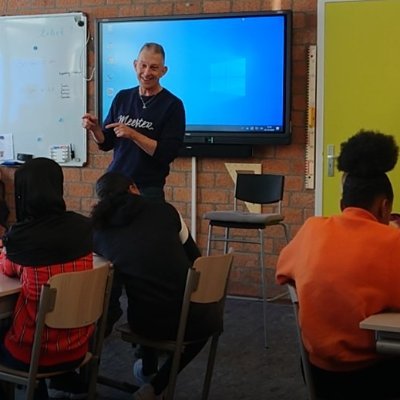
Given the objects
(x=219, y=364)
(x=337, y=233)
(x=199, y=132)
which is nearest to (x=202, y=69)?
(x=199, y=132)

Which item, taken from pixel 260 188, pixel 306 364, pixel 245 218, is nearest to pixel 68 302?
pixel 306 364

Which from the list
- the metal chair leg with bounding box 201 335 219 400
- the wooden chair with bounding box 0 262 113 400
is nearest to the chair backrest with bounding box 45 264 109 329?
the wooden chair with bounding box 0 262 113 400

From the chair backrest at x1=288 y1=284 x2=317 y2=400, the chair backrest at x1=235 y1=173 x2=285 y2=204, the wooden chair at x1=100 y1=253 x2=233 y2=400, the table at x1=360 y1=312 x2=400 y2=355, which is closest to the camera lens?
the table at x1=360 y1=312 x2=400 y2=355

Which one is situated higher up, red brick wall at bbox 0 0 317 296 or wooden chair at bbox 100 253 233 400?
red brick wall at bbox 0 0 317 296

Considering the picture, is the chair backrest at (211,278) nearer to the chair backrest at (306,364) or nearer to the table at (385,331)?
the chair backrest at (306,364)

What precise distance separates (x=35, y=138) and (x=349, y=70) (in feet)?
7.97

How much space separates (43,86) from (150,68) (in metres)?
2.18

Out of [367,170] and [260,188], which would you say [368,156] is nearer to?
[367,170]

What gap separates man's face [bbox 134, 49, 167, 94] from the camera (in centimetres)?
329

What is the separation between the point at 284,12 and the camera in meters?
4.54

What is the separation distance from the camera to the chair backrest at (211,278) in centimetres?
242

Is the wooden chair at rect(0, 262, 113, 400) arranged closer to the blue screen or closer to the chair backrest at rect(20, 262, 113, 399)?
the chair backrest at rect(20, 262, 113, 399)

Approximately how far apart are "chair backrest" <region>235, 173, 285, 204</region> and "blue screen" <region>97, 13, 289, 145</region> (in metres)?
0.37

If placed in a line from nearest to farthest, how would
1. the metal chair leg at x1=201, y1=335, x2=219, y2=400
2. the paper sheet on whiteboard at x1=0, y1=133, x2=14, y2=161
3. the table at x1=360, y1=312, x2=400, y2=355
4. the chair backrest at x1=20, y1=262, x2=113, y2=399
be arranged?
the table at x1=360, y1=312, x2=400, y2=355
the chair backrest at x1=20, y1=262, x2=113, y2=399
the metal chair leg at x1=201, y1=335, x2=219, y2=400
the paper sheet on whiteboard at x1=0, y1=133, x2=14, y2=161
